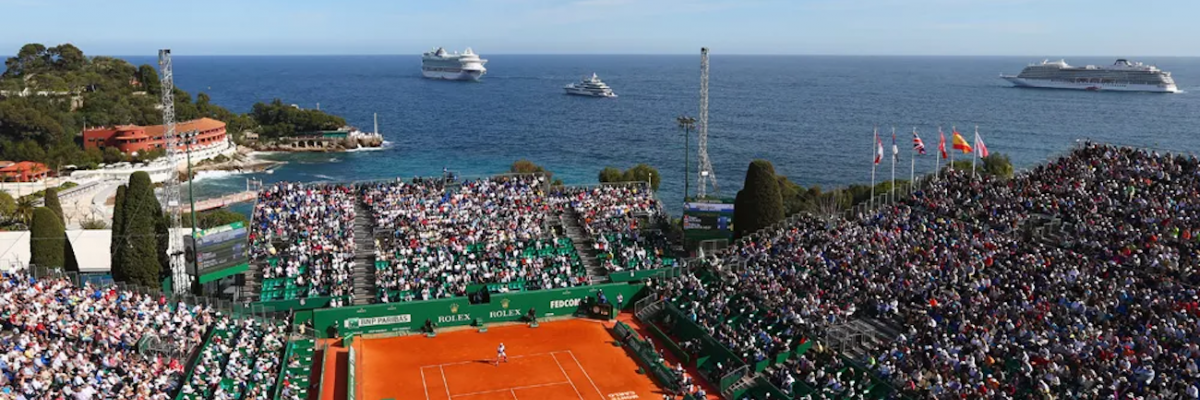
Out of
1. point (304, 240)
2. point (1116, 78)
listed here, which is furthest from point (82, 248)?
point (1116, 78)

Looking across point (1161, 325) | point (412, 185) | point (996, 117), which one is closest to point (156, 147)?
point (412, 185)

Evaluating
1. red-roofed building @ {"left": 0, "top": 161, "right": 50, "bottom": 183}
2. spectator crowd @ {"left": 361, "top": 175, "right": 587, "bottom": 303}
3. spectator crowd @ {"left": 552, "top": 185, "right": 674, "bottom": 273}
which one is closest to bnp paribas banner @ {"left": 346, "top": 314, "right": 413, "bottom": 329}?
spectator crowd @ {"left": 361, "top": 175, "right": 587, "bottom": 303}

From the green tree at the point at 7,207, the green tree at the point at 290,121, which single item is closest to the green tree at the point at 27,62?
the green tree at the point at 290,121

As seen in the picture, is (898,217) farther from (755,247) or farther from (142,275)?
(142,275)

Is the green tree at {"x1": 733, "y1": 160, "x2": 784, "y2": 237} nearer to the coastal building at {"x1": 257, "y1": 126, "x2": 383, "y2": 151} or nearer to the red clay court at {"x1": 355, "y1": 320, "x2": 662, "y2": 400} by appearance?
the red clay court at {"x1": 355, "y1": 320, "x2": 662, "y2": 400}

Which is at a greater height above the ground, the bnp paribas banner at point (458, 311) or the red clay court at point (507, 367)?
the bnp paribas banner at point (458, 311)

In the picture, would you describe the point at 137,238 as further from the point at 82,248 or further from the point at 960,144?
the point at 960,144

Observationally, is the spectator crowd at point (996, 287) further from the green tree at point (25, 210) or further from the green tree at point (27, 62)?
the green tree at point (27, 62)
